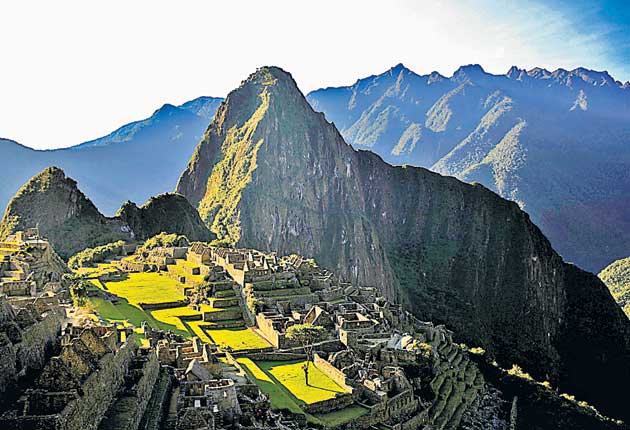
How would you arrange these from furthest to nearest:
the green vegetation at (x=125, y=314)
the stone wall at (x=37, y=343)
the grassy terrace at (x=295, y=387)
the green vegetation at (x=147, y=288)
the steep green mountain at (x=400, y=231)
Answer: the steep green mountain at (x=400, y=231) < the green vegetation at (x=147, y=288) < the green vegetation at (x=125, y=314) < the grassy terrace at (x=295, y=387) < the stone wall at (x=37, y=343)

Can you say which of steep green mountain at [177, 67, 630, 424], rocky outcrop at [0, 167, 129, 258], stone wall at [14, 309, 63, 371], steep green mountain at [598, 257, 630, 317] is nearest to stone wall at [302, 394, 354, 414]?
stone wall at [14, 309, 63, 371]

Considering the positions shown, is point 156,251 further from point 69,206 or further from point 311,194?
point 311,194

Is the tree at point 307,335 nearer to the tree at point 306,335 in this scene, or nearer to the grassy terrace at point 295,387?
the tree at point 306,335

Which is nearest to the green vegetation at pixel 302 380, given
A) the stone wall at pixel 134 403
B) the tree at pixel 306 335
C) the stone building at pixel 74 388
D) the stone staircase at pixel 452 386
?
the tree at pixel 306 335

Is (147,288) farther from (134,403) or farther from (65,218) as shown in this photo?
(65,218)

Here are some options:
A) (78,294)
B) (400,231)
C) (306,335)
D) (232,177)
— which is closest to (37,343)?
(78,294)

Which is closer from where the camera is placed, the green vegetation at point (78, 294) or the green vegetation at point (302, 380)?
the green vegetation at point (302, 380)
